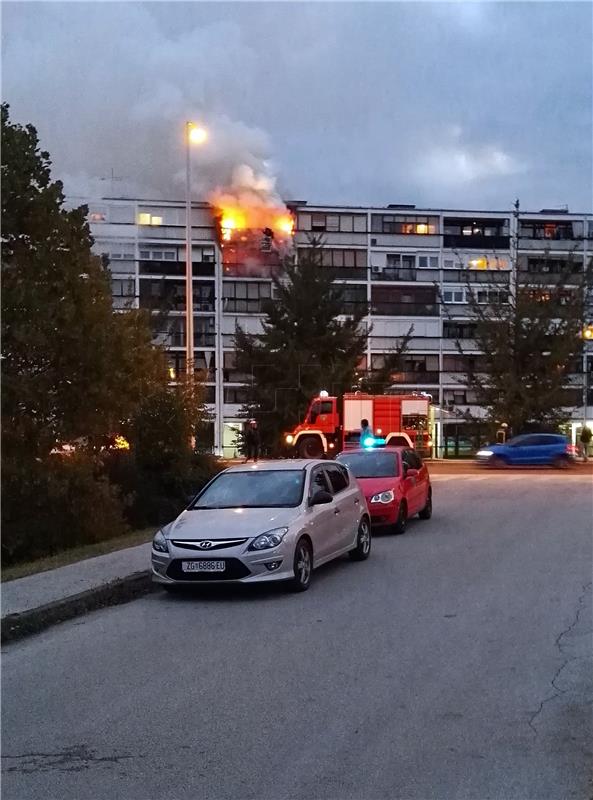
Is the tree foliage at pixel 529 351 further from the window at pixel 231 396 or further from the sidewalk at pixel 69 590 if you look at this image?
the sidewalk at pixel 69 590

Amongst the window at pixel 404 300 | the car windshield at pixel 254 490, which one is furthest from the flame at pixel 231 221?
the car windshield at pixel 254 490

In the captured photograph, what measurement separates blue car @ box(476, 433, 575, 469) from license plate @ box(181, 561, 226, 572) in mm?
29101

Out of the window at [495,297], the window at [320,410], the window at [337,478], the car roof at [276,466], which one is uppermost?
the window at [495,297]

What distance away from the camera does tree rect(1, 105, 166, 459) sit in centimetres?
1631

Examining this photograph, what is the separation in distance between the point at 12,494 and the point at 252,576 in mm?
7572

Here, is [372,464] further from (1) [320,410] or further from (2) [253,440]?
(1) [320,410]

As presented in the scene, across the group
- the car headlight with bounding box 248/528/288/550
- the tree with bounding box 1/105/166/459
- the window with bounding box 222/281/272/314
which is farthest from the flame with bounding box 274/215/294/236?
the car headlight with bounding box 248/528/288/550

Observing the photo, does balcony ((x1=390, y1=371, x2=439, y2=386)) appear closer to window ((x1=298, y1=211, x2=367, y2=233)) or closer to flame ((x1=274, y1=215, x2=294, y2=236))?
window ((x1=298, y1=211, x2=367, y2=233))

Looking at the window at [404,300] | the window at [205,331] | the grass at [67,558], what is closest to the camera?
the grass at [67,558]

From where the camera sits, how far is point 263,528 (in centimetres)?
1085

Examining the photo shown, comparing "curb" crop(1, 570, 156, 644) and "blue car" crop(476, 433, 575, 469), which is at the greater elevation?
"blue car" crop(476, 433, 575, 469)

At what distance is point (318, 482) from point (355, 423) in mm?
26170

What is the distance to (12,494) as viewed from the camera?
16.8 metres

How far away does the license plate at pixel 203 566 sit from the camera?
34.7 ft
